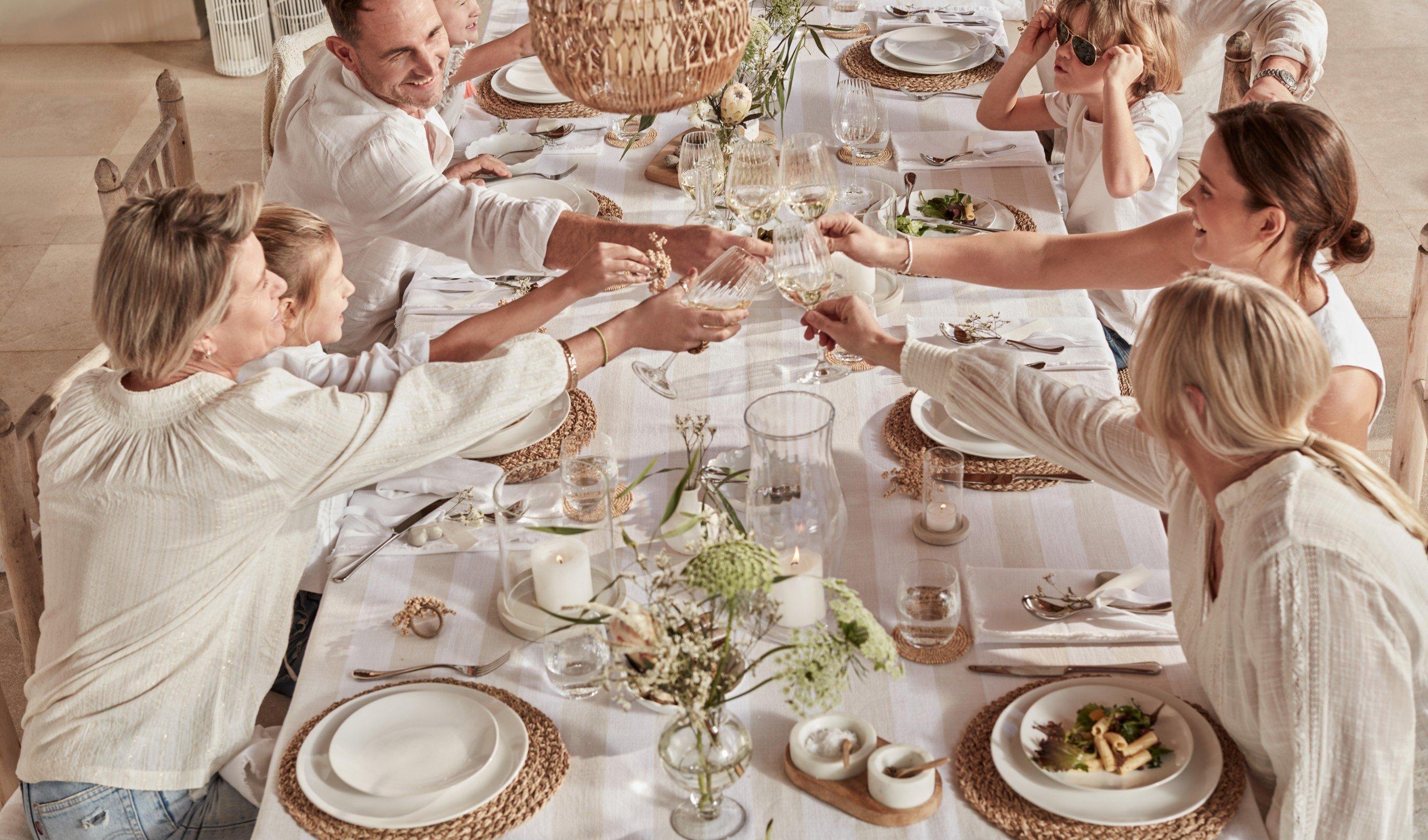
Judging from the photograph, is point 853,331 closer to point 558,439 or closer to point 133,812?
point 558,439

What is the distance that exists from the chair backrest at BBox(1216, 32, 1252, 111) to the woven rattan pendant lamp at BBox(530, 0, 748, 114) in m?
1.78

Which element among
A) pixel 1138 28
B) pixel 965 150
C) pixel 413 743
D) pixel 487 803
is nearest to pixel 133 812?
pixel 413 743

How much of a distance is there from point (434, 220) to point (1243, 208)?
1540 mm

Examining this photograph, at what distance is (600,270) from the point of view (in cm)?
236

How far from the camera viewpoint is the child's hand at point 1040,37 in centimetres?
316

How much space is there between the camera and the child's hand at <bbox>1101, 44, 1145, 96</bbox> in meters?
2.95

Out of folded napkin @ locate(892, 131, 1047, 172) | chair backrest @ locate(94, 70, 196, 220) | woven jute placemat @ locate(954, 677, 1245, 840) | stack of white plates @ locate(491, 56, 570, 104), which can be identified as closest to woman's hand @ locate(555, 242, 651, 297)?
chair backrest @ locate(94, 70, 196, 220)

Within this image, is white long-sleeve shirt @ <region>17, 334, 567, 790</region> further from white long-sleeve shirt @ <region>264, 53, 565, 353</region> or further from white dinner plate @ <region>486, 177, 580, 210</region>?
white dinner plate @ <region>486, 177, 580, 210</region>

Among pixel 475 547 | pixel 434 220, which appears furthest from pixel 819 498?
pixel 434 220

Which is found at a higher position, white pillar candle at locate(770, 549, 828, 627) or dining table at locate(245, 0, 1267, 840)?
white pillar candle at locate(770, 549, 828, 627)

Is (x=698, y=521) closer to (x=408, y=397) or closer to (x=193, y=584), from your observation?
(x=408, y=397)

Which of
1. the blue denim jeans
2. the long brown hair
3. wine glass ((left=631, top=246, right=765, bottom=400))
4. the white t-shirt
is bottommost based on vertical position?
the blue denim jeans

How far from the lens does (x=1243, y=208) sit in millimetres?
2168

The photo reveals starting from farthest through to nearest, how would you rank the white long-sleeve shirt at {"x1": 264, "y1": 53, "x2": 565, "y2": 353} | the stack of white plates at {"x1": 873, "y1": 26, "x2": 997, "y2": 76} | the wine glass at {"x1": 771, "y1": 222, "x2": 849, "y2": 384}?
1. the stack of white plates at {"x1": 873, "y1": 26, "x2": 997, "y2": 76}
2. the white long-sleeve shirt at {"x1": 264, "y1": 53, "x2": 565, "y2": 353}
3. the wine glass at {"x1": 771, "y1": 222, "x2": 849, "y2": 384}
